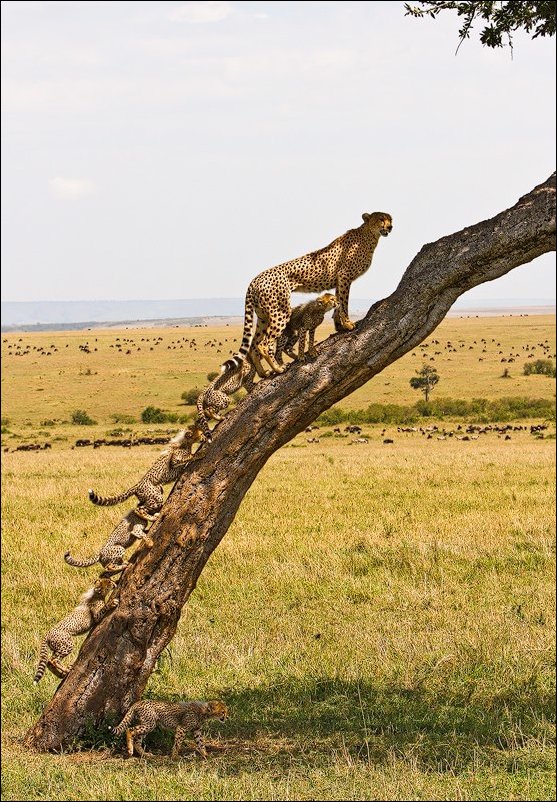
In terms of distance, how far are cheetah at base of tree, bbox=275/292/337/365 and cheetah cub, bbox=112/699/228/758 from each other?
282cm

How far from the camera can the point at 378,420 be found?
47.8 meters

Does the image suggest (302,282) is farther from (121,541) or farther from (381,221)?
(121,541)

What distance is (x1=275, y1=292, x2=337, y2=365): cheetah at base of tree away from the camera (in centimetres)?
777

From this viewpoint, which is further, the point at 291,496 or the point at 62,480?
the point at 62,480

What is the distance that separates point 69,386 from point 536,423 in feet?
97.3

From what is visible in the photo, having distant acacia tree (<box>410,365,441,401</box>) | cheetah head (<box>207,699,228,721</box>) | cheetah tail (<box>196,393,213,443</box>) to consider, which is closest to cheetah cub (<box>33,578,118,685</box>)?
cheetah head (<box>207,699,228,721</box>)

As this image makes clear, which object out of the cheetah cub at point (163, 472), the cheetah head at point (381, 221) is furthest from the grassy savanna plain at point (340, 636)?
the cheetah head at point (381, 221)

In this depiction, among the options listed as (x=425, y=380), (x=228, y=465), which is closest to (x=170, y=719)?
(x=228, y=465)

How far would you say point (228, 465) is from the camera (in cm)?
780

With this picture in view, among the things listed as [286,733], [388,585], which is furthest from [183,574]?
[388,585]

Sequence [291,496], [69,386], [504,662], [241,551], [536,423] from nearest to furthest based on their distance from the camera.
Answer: [504,662]
[241,551]
[291,496]
[536,423]
[69,386]

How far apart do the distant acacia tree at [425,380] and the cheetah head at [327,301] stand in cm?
4627

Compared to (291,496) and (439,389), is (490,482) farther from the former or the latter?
(439,389)

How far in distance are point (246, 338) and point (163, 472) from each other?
4.26ft
